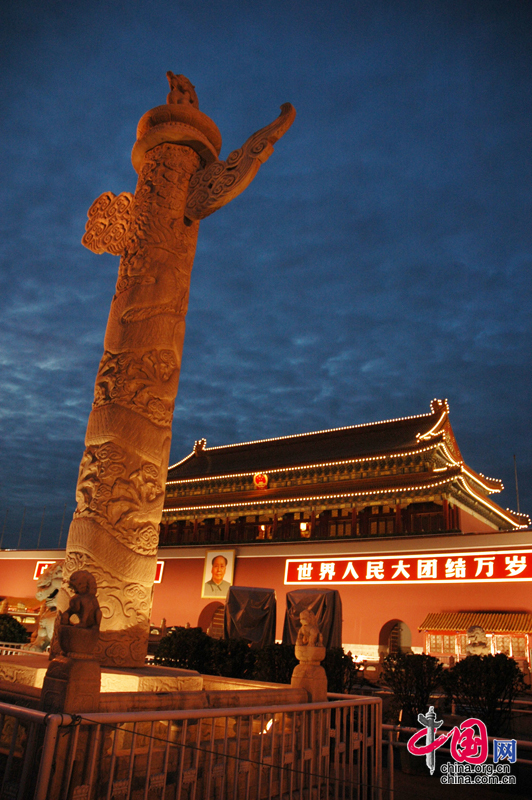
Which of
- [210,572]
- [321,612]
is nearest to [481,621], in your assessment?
[321,612]

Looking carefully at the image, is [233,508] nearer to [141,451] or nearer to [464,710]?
[464,710]

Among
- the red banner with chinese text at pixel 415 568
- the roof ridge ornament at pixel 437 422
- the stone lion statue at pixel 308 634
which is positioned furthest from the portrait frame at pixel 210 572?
the stone lion statue at pixel 308 634

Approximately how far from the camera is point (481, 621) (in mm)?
12555

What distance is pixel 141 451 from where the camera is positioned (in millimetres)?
5453

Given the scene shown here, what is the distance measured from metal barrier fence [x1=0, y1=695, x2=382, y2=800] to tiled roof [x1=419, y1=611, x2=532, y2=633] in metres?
8.94

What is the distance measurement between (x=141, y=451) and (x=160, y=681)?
6.63 ft

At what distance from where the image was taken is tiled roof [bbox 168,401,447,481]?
64.5 ft

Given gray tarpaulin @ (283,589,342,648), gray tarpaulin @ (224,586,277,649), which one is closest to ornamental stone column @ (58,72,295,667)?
gray tarpaulin @ (283,589,342,648)

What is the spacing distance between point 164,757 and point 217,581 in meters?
14.9

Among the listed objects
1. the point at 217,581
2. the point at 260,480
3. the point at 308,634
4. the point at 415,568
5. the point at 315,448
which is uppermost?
the point at 315,448

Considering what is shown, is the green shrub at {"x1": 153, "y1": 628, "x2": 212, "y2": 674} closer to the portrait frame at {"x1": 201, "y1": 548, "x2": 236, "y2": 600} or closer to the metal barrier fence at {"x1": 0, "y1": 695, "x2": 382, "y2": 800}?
the metal barrier fence at {"x1": 0, "y1": 695, "x2": 382, "y2": 800}

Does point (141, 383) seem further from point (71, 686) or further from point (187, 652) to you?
point (187, 652)

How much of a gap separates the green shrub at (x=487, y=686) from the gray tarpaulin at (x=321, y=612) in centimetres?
409

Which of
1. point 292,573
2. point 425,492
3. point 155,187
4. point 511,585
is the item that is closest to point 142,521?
point 155,187
